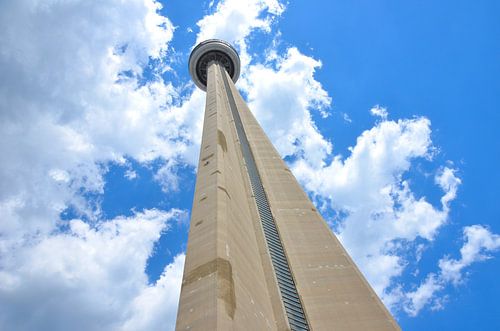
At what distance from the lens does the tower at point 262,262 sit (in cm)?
507

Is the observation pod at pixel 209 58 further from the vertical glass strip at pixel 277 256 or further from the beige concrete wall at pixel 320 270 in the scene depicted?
the beige concrete wall at pixel 320 270

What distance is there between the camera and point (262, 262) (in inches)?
360

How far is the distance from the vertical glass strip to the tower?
0.03m

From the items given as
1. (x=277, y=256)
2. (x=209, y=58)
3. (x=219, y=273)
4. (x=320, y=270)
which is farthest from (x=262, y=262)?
(x=209, y=58)

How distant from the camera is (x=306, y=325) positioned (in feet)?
25.9

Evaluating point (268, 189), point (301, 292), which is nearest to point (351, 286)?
point (301, 292)

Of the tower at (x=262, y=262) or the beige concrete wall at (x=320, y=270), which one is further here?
the beige concrete wall at (x=320, y=270)

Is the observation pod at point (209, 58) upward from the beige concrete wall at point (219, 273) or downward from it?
upward

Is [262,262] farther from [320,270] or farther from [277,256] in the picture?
[320,270]

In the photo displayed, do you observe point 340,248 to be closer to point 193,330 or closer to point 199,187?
point 199,187

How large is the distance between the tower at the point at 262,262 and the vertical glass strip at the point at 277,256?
3 centimetres

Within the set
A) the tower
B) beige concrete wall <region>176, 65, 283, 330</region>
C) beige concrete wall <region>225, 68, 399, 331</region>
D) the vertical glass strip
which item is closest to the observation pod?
the vertical glass strip

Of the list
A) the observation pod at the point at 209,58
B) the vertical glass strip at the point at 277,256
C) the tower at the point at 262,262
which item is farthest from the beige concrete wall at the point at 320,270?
the observation pod at the point at 209,58

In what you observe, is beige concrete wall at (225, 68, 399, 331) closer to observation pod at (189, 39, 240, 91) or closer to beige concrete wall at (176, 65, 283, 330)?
beige concrete wall at (176, 65, 283, 330)
